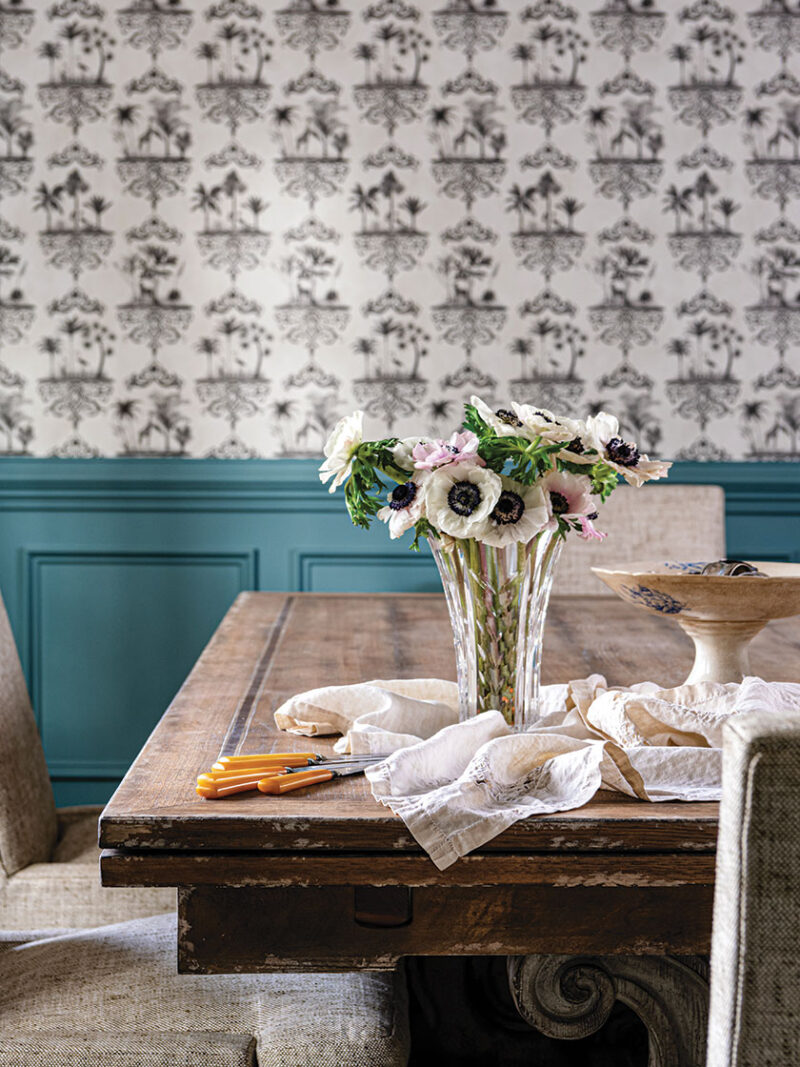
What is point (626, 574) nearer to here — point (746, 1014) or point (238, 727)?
point (238, 727)

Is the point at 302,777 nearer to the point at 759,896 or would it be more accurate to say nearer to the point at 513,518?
the point at 513,518

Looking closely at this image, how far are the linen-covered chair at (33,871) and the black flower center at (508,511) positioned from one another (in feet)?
2.47

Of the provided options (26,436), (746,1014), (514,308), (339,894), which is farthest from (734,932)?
(26,436)

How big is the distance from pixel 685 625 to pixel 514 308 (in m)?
1.78

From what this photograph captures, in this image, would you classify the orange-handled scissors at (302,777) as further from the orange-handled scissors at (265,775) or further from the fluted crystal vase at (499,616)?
the fluted crystal vase at (499,616)

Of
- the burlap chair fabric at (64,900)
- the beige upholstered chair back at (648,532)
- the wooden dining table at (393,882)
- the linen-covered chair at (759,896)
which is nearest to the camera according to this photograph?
the linen-covered chair at (759,896)

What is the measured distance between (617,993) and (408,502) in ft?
1.53

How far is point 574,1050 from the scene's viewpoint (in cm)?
155

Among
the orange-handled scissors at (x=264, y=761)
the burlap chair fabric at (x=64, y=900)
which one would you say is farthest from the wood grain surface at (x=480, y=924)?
the burlap chair fabric at (x=64, y=900)

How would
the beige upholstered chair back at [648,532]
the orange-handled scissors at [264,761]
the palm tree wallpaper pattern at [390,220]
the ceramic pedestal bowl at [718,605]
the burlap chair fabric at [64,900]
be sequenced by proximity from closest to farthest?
1. the orange-handled scissors at [264,761]
2. the ceramic pedestal bowl at [718,605]
3. the burlap chair fabric at [64,900]
4. the beige upholstered chair back at [648,532]
5. the palm tree wallpaper pattern at [390,220]

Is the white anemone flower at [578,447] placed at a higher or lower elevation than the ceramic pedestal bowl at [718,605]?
higher

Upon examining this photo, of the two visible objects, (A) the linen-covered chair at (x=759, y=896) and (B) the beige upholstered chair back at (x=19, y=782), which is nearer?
(A) the linen-covered chair at (x=759, y=896)

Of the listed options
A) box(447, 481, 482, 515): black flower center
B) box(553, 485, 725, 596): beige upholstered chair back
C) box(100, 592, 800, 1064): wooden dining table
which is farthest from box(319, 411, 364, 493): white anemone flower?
box(553, 485, 725, 596): beige upholstered chair back

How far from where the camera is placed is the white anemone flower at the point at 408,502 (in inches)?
38.8
